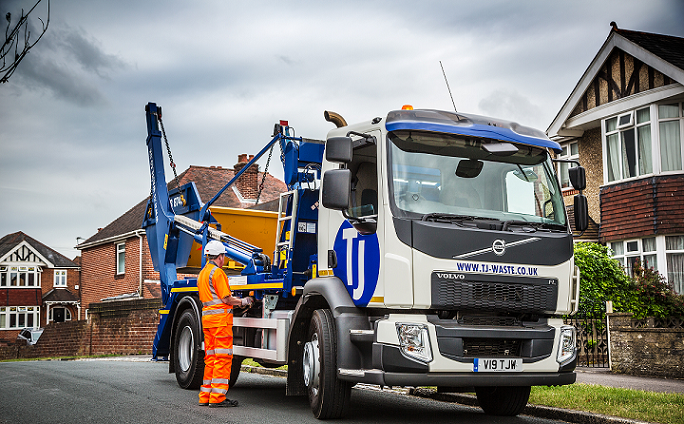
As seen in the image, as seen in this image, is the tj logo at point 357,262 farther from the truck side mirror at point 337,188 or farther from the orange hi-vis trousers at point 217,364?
the orange hi-vis trousers at point 217,364

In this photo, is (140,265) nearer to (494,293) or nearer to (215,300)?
(215,300)

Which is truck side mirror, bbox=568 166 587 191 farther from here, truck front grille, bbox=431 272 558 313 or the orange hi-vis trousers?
the orange hi-vis trousers

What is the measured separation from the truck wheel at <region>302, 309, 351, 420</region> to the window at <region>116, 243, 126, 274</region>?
1088 inches

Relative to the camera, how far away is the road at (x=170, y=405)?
7.30m

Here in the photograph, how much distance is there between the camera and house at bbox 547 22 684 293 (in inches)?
668

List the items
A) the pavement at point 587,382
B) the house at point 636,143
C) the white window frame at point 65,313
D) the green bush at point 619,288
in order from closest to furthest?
the pavement at point 587,382 → the green bush at point 619,288 → the house at point 636,143 → the white window frame at point 65,313

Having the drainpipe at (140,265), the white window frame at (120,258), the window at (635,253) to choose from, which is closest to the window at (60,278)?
the white window frame at (120,258)

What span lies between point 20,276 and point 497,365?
6437cm

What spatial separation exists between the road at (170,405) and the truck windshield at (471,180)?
213 cm

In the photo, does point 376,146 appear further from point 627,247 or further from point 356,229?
point 627,247

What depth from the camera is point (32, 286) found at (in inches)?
2520

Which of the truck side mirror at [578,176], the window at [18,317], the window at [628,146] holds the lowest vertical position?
the window at [18,317]

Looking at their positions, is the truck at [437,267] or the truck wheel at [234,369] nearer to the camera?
the truck at [437,267]

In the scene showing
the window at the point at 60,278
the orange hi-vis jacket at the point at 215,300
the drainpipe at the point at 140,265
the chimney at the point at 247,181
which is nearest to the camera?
the orange hi-vis jacket at the point at 215,300
